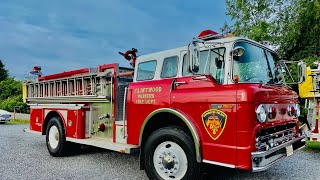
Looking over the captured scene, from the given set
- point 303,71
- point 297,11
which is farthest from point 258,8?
point 303,71

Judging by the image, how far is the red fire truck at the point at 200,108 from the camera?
3934mm

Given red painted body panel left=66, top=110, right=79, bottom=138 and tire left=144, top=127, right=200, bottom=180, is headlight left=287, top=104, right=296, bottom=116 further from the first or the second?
red painted body panel left=66, top=110, right=79, bottom=138

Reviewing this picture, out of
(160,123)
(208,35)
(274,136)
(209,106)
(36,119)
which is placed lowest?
(36,119)

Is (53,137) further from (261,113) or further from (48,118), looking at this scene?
(261,113)

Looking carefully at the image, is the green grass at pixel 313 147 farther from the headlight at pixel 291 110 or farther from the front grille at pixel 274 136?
the headlight at pixel 291 110

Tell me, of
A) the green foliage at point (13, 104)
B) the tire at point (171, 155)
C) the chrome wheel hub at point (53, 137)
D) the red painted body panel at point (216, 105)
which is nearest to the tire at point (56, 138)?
the chrome wheel hub at point (53, 137)

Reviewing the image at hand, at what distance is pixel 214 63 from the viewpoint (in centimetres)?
439

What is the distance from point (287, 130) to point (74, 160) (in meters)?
4.41

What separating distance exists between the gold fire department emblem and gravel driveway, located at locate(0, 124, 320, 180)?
0.79m

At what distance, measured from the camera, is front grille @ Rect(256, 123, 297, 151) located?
401cm

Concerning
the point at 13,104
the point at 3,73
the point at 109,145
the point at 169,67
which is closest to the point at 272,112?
the point at 169,67

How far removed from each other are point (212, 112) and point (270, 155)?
102cm

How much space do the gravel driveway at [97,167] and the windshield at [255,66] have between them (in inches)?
59.0

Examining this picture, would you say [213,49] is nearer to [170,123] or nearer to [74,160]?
[170,123]
